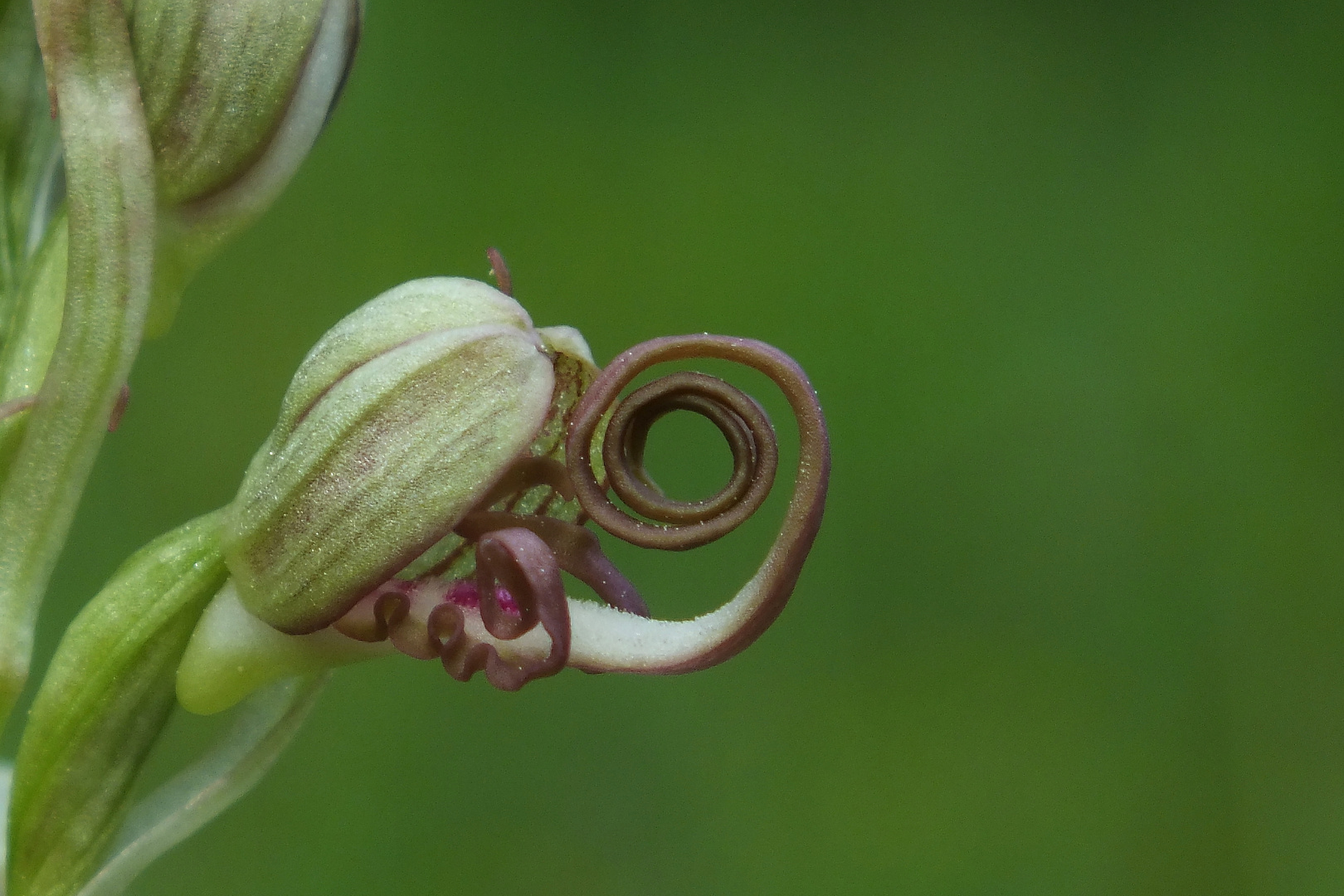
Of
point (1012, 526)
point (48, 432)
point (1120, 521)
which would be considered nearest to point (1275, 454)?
point (1120, 521)

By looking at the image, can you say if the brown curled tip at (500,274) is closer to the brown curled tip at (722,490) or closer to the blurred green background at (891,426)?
the brown curled tip at (722,490)

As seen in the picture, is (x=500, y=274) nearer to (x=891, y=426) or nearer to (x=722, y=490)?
(x=722, y=490)

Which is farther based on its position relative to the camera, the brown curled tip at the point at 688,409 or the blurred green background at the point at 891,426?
the blurred green background at the point at 891,426

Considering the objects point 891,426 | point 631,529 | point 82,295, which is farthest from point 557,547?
point 891,426

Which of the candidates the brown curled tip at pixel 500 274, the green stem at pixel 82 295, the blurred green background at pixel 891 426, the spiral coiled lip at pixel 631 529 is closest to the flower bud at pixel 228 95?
the green stem at pixel 82 295

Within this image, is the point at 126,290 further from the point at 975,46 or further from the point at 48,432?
the point at 975,46

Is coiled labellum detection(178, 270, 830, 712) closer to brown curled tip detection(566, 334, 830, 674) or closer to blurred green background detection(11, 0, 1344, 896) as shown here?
brown curled tip detection(566, 334, 830, 674)
